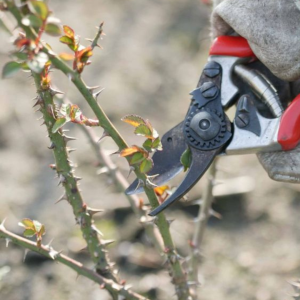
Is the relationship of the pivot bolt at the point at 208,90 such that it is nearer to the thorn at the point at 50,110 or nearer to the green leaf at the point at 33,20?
the thorn at the point at 50,110

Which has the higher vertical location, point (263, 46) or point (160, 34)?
point (263, 46)

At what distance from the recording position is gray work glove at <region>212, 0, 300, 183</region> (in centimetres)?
149

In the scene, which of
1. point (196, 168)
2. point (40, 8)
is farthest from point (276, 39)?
point (40, 8)

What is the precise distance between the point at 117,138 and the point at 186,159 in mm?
186

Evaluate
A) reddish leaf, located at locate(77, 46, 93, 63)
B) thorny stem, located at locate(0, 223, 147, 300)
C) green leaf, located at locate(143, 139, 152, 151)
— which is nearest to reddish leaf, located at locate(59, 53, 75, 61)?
reddish leaf, located at locate(77, 46, 93, 63)

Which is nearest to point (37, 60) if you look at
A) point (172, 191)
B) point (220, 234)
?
point (172, 191)

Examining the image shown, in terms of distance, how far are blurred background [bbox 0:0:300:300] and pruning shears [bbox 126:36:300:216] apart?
1.80 feet

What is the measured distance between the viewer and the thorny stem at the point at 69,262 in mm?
1453

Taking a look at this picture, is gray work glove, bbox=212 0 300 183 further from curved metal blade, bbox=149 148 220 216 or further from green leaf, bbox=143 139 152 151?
green leaf, bbox=143 139 152 151

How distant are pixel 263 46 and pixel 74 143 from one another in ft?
4.84

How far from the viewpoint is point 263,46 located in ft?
4.95

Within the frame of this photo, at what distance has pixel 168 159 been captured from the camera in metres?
1.53

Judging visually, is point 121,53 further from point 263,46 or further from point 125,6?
point 263,46

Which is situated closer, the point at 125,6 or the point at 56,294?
the point at 56,294
